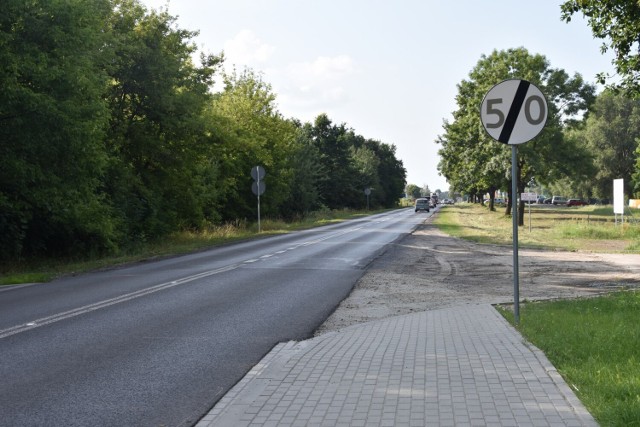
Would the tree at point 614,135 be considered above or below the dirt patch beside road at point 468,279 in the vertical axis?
above

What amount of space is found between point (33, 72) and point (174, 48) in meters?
12.9

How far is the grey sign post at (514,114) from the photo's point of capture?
771 cm

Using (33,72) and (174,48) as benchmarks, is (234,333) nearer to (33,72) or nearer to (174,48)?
(33,72)

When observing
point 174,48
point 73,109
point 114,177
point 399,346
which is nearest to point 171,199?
point 114,177

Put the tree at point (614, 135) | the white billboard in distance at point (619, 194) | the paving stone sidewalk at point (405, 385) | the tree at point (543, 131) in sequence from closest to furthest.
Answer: the paving stone sidewalk at point (405, 385) → the white billboard in distance at point (619, 194) → the tree at point (543, 131) → the tree at point (614, 135)

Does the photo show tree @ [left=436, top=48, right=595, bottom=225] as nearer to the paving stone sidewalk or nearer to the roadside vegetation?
the roadside vegetation

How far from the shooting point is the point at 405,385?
211 inches

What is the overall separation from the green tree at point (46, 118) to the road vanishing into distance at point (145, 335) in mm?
2706

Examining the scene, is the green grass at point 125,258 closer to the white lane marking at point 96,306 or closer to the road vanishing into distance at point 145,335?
the road vanishing into distance at point 145,335

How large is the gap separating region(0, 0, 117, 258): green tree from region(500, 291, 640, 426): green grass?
11592 mm

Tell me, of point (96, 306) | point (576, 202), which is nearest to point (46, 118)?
point (96, 306)

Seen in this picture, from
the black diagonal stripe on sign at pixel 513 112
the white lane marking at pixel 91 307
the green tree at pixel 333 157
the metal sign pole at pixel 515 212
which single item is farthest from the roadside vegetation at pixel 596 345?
the green tree at pixel 333 157

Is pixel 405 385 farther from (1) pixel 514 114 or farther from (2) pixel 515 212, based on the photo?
(1) pixel 514 114

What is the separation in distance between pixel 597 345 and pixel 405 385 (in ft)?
8.49
